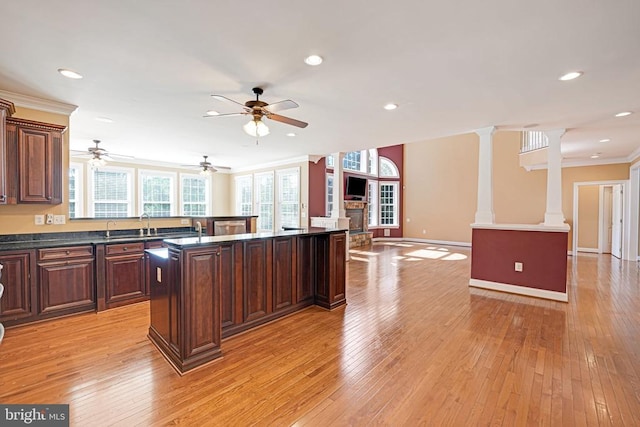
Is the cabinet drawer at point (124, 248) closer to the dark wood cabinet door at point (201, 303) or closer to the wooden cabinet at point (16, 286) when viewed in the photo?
the wooden cabinet at point (16, 286)

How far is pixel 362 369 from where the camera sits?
240 centimetres

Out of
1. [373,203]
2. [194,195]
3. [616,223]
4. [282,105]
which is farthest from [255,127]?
[616,223]

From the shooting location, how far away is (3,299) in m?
3.10

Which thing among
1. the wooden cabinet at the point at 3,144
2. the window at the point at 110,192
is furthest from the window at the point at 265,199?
Result: the wooden cabinet at the point at 3,144

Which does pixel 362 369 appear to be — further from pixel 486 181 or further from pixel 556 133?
pixel 556 133

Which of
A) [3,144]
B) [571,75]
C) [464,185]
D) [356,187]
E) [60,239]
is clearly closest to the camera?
[571,75]

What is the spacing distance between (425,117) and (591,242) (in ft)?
25.5

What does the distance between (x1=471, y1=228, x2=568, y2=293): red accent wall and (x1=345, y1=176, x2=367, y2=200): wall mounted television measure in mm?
5174

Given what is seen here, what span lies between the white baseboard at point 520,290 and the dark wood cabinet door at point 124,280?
5138 millimetres

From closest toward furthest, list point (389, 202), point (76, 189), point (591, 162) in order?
1. point (76, 189)
2. point (591, 162)
3. point (389, 202)

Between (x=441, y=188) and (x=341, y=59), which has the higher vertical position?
(x=341, y=59)

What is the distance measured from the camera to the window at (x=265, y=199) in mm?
8625

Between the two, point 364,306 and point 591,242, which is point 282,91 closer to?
point 364,306

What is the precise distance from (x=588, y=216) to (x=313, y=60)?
972cm
